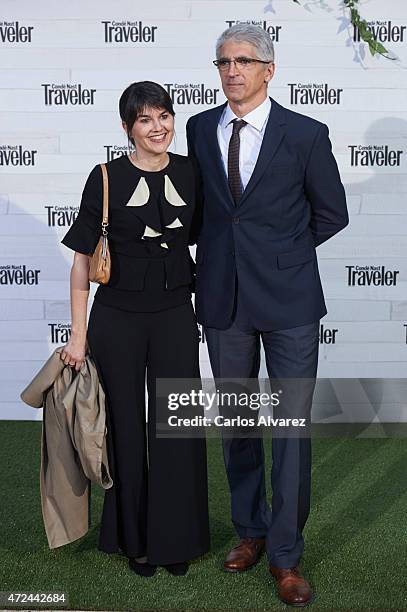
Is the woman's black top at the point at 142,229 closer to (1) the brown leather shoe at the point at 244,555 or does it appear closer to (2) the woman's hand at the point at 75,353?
(2) the woman's hand at the point at 75,353

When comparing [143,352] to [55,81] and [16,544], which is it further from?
[55,81]

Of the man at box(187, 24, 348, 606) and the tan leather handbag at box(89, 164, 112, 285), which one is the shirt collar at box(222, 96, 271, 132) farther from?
the tan leather handbag at box(89, 164, 112, 285)

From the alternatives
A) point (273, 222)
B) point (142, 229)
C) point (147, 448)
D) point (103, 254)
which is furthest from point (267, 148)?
point (147, 448)

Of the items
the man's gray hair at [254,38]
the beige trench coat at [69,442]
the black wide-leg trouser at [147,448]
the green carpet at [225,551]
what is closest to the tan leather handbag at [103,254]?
the black wide-leg trouser at [147,448]

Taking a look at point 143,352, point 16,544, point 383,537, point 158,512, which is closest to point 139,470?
point 158,512

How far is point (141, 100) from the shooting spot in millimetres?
3072

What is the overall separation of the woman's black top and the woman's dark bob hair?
0.58 feet

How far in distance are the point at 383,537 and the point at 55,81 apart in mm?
3048

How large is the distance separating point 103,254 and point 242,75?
2.52 ft

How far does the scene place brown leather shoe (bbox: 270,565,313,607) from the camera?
3.27 metres

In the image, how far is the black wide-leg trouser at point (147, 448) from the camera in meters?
3.29

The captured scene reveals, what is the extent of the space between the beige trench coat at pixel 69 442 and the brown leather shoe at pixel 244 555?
572 mm

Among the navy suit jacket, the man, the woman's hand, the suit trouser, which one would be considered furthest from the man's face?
the woman's hand

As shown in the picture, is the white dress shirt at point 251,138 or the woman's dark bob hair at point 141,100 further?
the white dress shirt at point 251,138
